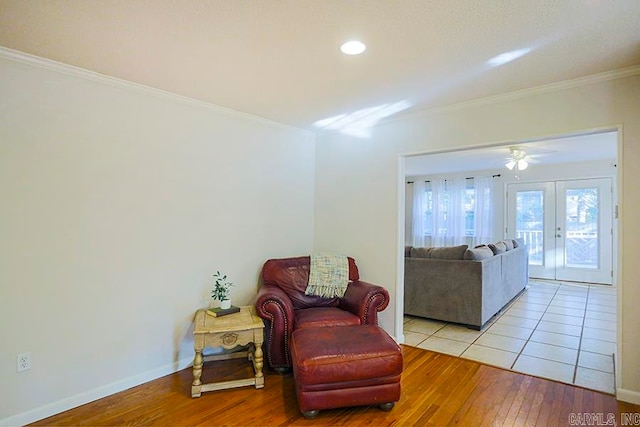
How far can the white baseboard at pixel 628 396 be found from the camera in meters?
2.38

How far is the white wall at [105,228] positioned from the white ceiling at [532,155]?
Answer: 8.66 ft

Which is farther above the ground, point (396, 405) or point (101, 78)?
point (101, 78)

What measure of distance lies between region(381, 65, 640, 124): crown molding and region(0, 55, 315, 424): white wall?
1.81 metres

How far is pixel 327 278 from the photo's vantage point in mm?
3422

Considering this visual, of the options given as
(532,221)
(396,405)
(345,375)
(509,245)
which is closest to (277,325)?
(345,375)

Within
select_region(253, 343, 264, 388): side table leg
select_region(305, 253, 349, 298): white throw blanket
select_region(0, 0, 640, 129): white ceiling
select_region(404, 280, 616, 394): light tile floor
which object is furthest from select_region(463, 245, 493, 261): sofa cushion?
select_region(253, 343, 264, 388): side table leg

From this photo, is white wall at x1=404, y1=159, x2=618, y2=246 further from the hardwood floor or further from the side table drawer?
the side table drawer

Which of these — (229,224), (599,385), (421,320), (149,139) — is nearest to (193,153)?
(149,139)

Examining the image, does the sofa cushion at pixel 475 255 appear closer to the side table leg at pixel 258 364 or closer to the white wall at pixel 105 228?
the white wall at pixel 105 228

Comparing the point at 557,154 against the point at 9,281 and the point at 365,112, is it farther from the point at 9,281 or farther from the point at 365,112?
the point at 9,281

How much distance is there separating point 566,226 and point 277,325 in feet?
21.4

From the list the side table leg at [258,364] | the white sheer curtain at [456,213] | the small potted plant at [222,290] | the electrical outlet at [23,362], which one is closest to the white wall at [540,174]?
the white sheer curtain at [456,213]

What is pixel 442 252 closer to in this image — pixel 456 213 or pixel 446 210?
pixel 456 213

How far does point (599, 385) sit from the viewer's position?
104 inches
